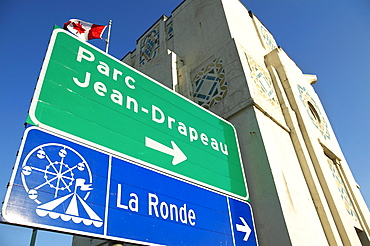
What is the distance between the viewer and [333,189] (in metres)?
7.23

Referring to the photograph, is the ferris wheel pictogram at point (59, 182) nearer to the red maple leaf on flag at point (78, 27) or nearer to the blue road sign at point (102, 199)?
the blue road sign at point (102, 199)

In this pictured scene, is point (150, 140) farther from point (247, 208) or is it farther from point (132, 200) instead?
point (247, 208)

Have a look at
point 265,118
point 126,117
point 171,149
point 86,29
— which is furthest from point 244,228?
point 86,29

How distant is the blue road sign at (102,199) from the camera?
2361 millimetres

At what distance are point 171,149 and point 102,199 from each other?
4.44ft

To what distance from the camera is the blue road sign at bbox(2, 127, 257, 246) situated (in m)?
2.36

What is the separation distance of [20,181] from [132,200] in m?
1.09

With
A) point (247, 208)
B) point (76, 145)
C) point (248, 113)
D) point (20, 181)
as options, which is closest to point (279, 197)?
point (247, 208)

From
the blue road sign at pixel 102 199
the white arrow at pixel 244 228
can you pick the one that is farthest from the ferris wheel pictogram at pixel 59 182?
the white arrow at pixel 244 228

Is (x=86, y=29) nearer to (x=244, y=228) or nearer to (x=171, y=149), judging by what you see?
(x=171, y=149)

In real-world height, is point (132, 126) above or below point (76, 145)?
above

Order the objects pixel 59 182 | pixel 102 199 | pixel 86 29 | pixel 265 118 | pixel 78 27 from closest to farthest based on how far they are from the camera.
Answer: pixel 59 182 → pixel 102 199 → pixel 78 27 → pixel 86 29 → pixel 265 118

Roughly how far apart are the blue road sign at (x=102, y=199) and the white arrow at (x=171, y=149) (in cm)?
32

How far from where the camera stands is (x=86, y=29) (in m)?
6.91
